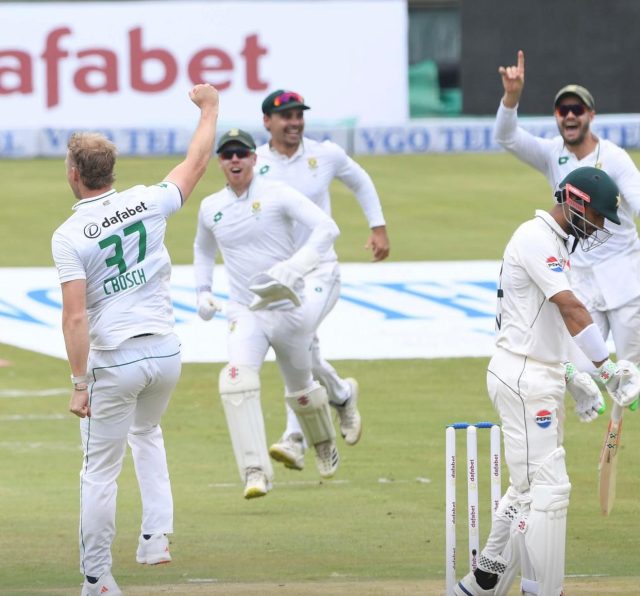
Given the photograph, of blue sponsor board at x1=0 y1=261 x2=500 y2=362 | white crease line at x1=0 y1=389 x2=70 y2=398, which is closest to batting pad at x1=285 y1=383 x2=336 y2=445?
white crease line at x1=0 y1=389 x2=70 y2=398

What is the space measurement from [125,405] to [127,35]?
19449mm

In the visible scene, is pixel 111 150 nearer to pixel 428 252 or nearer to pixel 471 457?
pixel 471 457

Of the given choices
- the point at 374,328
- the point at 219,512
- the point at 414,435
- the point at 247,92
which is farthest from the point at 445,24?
the point at 219,512

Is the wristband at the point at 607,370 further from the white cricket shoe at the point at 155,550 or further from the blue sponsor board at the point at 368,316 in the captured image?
the blue sponsor board at the point at 368,316

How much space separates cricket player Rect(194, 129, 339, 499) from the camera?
8891 mm

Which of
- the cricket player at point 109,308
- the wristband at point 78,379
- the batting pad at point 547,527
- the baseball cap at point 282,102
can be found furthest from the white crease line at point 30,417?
the batting pad at point 547,527

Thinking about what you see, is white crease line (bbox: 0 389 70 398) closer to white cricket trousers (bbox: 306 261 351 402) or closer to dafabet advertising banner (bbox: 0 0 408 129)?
white cricket trousers (bbox: 306 261 351 402)

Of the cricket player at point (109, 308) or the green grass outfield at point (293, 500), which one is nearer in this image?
the cricket player at point (109, 308)

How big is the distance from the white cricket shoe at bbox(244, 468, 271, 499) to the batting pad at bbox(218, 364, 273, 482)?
0.03 m

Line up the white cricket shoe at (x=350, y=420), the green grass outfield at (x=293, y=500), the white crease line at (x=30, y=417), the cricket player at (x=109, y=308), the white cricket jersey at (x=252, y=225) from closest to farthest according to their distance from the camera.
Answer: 1. the cricket player at (x=109, y=308)
2. the green grass outfield at (x=293, y=500)
3. the white cricket jersey at (x=252, y=225)
4. the white cricket shoe at (x=350, y=420)
5. the white crease line at (x=30, y=417)

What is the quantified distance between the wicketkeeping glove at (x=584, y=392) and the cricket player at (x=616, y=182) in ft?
8.07

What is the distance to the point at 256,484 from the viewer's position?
871 centimetres

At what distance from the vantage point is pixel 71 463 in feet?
34.5

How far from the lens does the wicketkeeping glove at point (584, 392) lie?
6730mm
